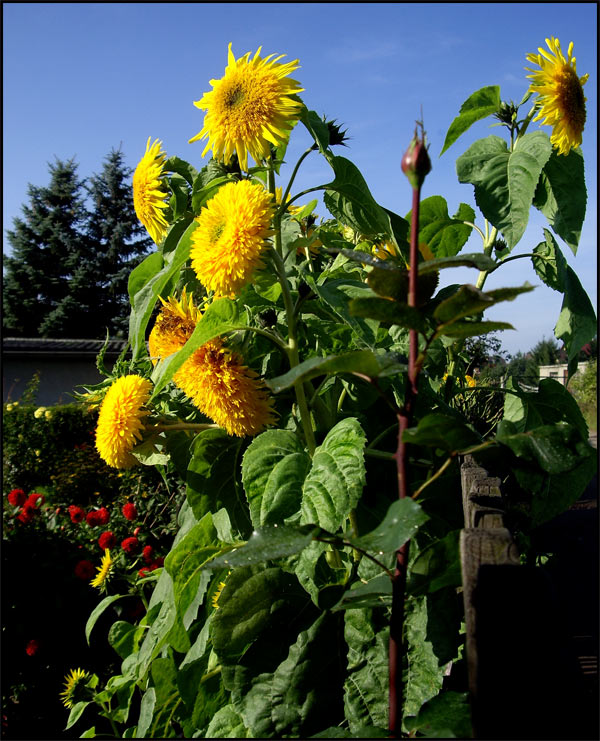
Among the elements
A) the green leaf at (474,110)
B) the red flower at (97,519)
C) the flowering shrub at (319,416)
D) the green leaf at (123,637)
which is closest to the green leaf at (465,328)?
the flowering shrub at (319,416)

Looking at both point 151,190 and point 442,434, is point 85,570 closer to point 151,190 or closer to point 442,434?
point 151,190

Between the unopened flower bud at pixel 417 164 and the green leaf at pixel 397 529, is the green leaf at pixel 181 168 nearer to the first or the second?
the unopened flower bud at pixel 417 164

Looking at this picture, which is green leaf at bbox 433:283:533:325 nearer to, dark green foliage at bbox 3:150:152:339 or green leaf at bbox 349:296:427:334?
green leaf at bbox 349:296:427:334

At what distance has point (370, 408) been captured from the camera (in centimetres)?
129

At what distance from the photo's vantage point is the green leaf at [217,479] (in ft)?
4.00

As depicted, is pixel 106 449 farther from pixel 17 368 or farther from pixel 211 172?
pixel 17 368

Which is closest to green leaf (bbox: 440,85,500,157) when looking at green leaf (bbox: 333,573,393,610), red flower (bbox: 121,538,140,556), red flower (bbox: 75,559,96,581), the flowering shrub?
the flowering shrub

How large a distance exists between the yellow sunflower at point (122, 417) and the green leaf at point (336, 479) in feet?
1.27

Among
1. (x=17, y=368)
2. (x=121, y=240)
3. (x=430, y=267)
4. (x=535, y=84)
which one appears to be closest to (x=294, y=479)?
(x=430, y=267)

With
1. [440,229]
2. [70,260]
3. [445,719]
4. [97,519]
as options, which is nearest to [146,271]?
[440,229]

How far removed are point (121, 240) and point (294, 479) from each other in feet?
103

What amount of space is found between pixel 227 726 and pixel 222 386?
0.59 metres

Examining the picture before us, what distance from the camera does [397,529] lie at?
A: 573 mm

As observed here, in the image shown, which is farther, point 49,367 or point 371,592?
point 49,367
